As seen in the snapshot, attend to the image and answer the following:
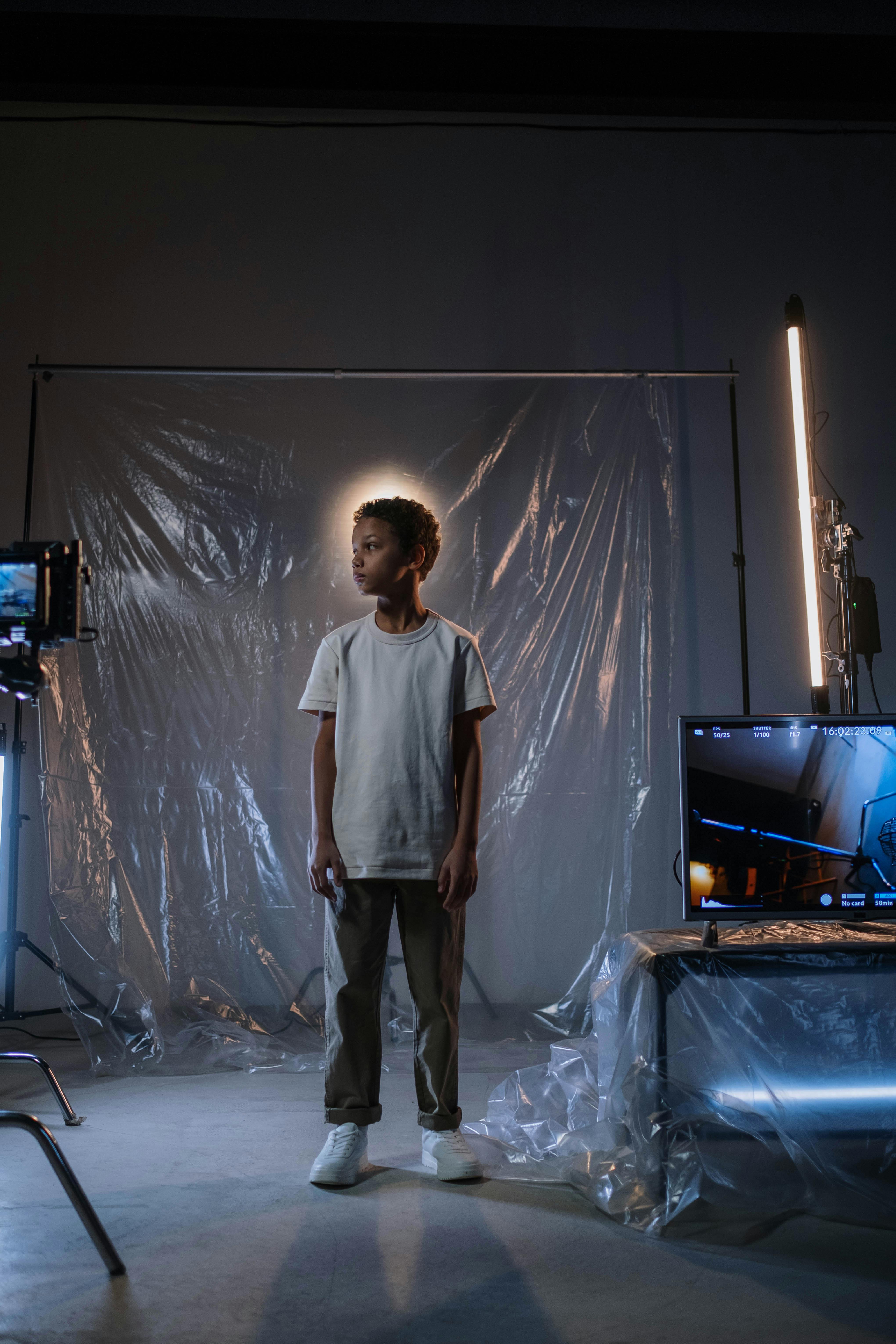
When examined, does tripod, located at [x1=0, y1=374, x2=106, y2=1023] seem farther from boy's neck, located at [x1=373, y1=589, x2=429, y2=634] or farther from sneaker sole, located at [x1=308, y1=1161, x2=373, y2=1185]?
boy's neck, located at [x1=373, y1=589, x2=429, y2=634]

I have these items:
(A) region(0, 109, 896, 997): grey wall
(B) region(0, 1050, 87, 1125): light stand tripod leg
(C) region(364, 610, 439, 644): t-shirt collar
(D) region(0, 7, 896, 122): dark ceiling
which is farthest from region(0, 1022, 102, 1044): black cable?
(D) region(0, 7, 896, 122): dark ceiling

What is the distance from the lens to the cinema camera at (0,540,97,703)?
137 cm

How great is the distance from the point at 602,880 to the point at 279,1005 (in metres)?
1.01

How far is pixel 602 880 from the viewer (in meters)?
2.72

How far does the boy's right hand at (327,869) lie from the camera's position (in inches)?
69.7

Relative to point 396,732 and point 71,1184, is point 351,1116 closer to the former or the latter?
point 71,1184

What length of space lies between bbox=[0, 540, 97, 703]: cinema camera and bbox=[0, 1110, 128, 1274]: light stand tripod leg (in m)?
0.58

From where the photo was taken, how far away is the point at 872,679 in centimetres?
293

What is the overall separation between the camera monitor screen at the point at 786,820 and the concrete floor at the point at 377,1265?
0.53 m

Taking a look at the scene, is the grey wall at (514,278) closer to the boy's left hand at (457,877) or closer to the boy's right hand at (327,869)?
the boy's left hand at (457,877)

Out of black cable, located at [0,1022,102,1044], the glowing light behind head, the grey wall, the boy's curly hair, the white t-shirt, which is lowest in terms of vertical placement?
black cable, located at [0,1022,102,1044]

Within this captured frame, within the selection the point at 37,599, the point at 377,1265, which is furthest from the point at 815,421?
the point at 377,1265

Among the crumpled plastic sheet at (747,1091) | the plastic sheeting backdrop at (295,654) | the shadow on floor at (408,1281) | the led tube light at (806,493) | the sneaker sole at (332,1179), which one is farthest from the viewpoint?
the plastic sheeting backdrop at (295,654)

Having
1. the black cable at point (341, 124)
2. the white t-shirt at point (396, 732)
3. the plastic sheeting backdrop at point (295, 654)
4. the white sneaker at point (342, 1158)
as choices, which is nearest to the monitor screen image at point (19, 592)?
the white t-shirt at point (396, 732)
